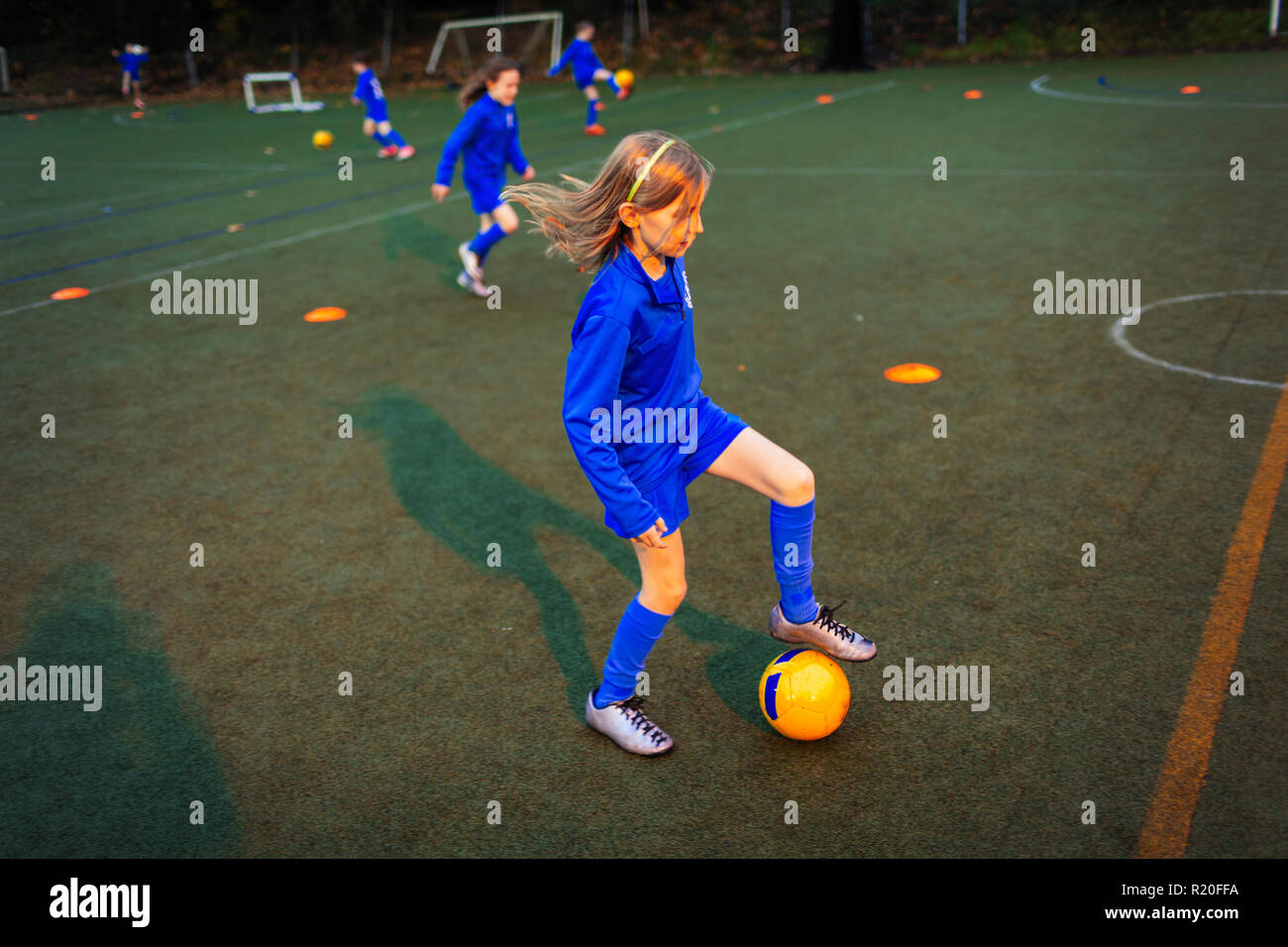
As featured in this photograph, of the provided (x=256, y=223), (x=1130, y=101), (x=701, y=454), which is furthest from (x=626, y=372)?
(x=1130, y=101)

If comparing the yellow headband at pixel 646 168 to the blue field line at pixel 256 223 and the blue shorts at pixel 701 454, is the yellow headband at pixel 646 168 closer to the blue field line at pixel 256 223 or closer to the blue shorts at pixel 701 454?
the blue shorts at pixel 701 454

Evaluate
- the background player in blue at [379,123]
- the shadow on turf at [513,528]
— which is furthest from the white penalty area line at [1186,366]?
the background player in blue at [379,123]

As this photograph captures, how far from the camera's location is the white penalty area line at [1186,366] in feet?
19.6

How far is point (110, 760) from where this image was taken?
348 centimetres

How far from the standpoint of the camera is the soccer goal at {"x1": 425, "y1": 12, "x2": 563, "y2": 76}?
29984mm

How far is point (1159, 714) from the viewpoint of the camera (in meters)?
3.44

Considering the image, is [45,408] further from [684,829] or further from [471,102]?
[684,829]

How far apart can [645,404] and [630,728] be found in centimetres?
105

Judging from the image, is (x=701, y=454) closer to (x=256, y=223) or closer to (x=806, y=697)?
(x=806, y=697)

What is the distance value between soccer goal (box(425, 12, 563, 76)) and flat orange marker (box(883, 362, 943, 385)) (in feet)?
83.5

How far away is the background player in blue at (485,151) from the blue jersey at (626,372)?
5.53 m

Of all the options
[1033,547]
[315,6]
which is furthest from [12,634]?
[315,6]

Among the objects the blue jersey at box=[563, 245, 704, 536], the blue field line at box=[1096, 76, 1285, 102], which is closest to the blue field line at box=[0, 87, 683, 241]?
the blue jersey at box=[563, 245, 704, 536]
